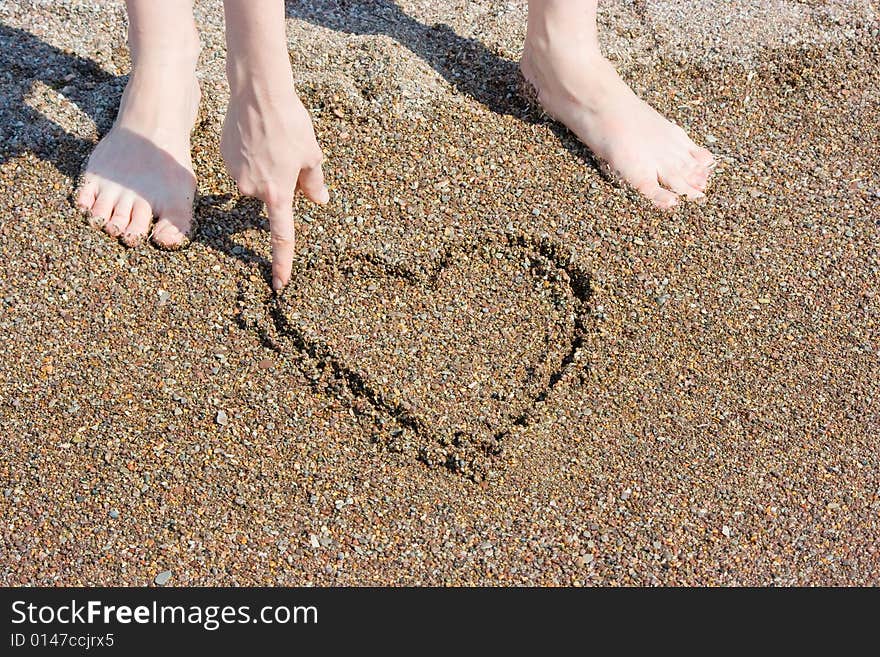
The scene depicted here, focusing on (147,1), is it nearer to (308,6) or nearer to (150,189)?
(150,189)

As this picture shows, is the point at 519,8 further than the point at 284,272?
Yes

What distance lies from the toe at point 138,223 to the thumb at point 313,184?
435mm

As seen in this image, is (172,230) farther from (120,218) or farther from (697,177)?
(697,177)

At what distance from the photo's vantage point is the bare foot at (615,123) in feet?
9.61

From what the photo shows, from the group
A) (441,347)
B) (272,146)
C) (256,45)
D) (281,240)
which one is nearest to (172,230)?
(281,240)

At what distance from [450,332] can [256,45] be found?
0.80 m

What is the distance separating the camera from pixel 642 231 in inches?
110

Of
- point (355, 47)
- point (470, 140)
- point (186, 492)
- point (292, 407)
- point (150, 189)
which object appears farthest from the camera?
point (355, 47)

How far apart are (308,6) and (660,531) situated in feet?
6.86

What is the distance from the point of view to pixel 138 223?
2.65 meters

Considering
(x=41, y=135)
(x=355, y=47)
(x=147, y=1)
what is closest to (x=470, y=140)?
(x=355, y=47)

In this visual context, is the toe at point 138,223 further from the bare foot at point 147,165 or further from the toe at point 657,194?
the toe at point 657,194

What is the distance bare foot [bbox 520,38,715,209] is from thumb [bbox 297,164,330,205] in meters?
0.85

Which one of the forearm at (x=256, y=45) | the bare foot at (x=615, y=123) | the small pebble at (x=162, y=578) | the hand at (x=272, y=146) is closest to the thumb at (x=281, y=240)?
the hand at (x=272, y=146)
